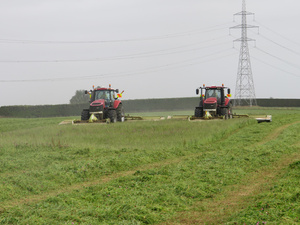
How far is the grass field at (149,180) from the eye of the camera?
748 cm

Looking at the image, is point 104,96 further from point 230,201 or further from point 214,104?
point 230,201

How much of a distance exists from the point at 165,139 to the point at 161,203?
9034 millimetres

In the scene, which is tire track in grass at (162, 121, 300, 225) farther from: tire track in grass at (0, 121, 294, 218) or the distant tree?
the distant tree

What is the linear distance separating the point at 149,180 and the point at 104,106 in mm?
15245

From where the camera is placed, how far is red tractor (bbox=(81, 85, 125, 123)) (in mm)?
24547

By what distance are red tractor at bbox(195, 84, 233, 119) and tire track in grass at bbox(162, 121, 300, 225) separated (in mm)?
13819

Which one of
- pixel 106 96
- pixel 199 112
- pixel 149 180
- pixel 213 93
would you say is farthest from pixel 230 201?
pixel 213 93

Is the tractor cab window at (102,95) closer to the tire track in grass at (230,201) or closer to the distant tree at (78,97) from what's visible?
the tire track in grass at (230,201)

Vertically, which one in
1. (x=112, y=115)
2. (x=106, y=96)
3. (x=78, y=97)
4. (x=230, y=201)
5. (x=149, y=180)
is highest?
(x=78, y=97)

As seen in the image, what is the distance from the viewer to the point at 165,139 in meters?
17.4

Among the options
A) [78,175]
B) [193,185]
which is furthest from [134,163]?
[193,185]

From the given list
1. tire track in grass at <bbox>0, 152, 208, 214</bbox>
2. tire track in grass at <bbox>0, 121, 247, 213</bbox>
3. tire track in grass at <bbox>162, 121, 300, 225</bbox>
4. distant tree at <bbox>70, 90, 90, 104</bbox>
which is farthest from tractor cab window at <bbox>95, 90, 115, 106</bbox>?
distant tree at <bbox>70, 90, 90, 104</bbox>

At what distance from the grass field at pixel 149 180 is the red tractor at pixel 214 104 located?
A: 23.7 ft

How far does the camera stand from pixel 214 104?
26.0 metres
